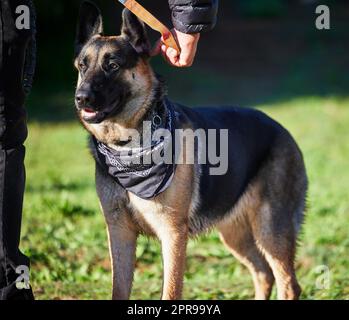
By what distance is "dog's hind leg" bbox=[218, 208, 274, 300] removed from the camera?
5473mm

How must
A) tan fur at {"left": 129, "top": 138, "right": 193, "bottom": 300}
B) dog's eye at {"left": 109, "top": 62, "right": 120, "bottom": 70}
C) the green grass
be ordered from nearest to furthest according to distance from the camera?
dog's eye at {"left": 109, "top": 62, "right": 120, "bottom": 70} < tan fur at {"left": 129, "top": 138, "right": 193, "bottom": 300} < the green grass

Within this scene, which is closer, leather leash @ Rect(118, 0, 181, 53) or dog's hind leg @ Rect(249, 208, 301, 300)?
leather leash @ Rect(118, 0, 181, 53)

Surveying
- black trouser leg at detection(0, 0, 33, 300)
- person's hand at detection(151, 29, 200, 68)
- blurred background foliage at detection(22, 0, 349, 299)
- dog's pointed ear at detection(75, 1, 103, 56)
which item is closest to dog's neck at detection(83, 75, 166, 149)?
person's hand at detection(151, 29, 200, 68)

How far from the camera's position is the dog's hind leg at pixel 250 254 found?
215 inches

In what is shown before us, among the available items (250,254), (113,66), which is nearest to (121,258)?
(113,66)

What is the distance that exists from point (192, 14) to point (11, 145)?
114cm

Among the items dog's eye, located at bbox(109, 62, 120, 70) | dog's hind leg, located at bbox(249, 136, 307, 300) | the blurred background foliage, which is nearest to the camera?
dog's eye, located at bbox(109, 62, 120, 70)

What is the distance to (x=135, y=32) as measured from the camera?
440cm

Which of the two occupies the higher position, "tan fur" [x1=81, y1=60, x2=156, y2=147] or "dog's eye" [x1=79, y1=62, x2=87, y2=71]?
"dog's eye" [x1=79, y1=62, x2=87, y2=71]

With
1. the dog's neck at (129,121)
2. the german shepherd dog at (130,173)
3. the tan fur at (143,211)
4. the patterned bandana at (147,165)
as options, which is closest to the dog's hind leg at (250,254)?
the german shepherd dog at (130,173)

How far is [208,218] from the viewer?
193 inches

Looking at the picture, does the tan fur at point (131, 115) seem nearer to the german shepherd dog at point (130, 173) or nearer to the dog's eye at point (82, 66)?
the german shepherd dog at point (130, 173)

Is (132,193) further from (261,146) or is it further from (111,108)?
(261,146)

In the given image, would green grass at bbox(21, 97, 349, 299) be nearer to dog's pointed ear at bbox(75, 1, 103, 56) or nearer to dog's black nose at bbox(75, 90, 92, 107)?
dog's black nose at bbox(75, 90, 92, 107)
